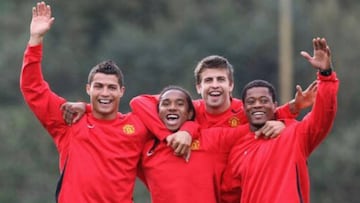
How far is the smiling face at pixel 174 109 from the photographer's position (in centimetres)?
1027

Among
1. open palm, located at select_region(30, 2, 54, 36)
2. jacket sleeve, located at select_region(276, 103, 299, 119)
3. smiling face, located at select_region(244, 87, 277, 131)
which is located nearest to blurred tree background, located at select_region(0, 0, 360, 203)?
open palm, located at select_region(30, 2, 54, 36)

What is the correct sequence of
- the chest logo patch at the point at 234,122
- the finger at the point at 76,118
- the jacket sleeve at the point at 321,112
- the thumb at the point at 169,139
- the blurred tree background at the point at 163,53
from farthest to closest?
1. the blurred tree background at the point at 163,53
2. the chest logo patch at the point at 234,122
3. the finger at the point at 76,118
4. the thumb at the point at 169,139
5. the jacket sleeve at the point at 321,112

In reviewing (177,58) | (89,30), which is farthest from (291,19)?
(89,30)

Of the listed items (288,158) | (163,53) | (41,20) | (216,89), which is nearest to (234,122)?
(216,89)

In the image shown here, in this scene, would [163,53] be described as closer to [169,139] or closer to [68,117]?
[68,117]

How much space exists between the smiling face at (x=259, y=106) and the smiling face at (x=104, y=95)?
→ 1.01 meters

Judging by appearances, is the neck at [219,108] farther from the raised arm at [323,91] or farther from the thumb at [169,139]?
the raised arm at [323,91]

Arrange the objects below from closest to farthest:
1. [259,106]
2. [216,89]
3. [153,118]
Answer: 1. [259,106]
2. [153,118]
3. [216,89]

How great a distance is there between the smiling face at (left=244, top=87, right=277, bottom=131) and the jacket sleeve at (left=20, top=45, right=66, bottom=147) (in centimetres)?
142

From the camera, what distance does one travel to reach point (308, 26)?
35.5m

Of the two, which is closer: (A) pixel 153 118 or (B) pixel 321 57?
(B) pixel 321 57

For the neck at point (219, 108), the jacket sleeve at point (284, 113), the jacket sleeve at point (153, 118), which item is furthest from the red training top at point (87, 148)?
the jacket sleeve at point (284, 113)

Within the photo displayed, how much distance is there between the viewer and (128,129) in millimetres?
10258

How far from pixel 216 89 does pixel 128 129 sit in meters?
0.75
